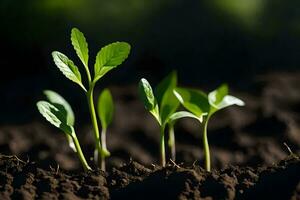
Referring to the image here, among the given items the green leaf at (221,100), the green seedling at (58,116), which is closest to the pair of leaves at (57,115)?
the green seedling at (58,116)

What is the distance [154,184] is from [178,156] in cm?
100

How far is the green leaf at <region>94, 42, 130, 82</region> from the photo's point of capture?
194 centimetres

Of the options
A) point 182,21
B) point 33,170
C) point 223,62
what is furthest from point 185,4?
point 33,170

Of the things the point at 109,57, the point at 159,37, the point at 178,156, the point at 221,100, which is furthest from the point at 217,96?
the point at 159,37

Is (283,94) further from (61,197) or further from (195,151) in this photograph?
(61,197)

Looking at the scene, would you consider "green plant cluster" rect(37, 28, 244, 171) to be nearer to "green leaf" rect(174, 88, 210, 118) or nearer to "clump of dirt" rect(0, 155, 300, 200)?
"green leaf" rect(174, 88, 210, 118)

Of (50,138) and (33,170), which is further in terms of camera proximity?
(50,138)

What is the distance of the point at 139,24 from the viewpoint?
4.00 m

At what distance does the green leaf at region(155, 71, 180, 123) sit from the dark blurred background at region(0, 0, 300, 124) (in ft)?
4.43

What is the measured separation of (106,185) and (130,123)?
1.41 metres

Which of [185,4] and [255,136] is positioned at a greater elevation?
[185,4]

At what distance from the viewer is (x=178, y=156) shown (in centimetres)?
273

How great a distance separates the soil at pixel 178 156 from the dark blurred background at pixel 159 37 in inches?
9.9

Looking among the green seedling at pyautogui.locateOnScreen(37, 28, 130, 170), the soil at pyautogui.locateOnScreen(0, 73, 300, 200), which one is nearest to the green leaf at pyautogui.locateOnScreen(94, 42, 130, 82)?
the green seedling at pyautogui.locateOnScreen(37, 28, 130, 170)
